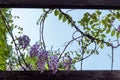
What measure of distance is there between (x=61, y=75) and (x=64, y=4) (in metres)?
0.36

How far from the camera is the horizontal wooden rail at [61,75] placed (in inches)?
65.9

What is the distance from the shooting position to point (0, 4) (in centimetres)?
151

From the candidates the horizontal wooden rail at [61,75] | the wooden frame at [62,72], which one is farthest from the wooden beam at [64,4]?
the horizontal wooden rail at [61,75]

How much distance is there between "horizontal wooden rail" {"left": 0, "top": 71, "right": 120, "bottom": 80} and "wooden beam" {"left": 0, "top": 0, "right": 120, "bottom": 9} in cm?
34

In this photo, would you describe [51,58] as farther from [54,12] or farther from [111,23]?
[111,23]

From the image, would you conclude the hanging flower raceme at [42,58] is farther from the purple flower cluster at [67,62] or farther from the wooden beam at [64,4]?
the wooden beam at [64,4]

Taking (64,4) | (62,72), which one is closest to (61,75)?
(62,72)

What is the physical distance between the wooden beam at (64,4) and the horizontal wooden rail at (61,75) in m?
0.34

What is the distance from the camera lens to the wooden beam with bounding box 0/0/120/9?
1.51 meters

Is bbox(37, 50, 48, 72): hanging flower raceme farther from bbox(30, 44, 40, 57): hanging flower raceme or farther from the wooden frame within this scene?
the wooden frame

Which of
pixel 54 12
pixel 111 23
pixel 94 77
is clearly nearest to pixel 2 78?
pixel 94 77

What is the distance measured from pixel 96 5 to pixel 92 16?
6.09 ft

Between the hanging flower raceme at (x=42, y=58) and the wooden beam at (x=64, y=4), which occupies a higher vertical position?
the wooden beam at (x=64, y=4)

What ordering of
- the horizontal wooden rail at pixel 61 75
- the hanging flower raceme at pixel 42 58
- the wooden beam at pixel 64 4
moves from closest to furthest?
1. the wooden beam at pixel 64 4
2. the horizontal wooden rail at pixel 61 75
3. the hanging flower raceme at pixel 42 58
